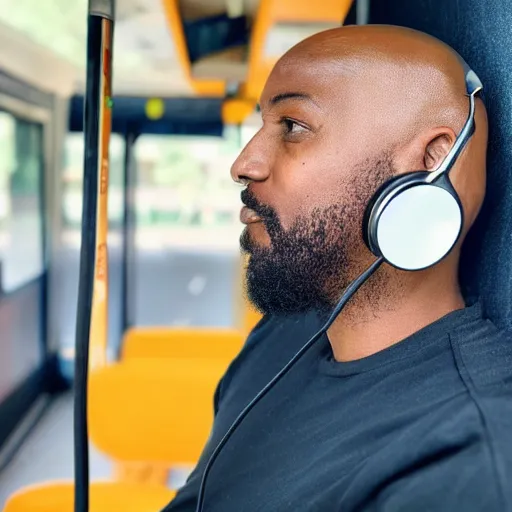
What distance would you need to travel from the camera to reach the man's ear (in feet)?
2.35

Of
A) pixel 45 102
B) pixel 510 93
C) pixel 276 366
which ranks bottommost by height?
pixel 276 366

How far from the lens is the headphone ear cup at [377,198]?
2.18 feet

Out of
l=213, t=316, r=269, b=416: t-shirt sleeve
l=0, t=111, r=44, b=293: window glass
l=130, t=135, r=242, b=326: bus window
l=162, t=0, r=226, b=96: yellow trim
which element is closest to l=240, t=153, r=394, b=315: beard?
l=213, t=316, r=269, b=416: t-shirt sleeve

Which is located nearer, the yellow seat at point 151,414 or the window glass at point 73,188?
the yellow seat at point 151,414

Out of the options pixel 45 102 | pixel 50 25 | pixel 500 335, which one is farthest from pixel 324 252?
pixel 45 102

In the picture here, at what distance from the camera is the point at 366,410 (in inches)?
26.3

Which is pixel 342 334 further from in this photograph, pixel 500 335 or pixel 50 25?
pixel 50 25

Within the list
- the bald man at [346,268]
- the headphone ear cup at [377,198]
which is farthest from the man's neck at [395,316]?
the headphone ear cup at [377,198]

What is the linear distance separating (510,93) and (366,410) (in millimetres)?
419

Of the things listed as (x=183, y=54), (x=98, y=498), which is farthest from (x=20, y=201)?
(x=98, y=498)

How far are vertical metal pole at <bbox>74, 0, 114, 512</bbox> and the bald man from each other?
179 mm

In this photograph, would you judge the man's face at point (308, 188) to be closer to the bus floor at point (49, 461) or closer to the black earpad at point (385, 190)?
the black earpad at point (385, 190)

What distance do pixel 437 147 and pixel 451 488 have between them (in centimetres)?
40

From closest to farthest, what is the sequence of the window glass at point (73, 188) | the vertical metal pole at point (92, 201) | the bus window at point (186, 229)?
the vertical metal pole at point (92, 201) → the window glass at point (73, 188) → the bus window at point (186, 229)
